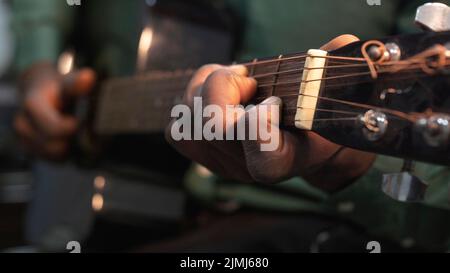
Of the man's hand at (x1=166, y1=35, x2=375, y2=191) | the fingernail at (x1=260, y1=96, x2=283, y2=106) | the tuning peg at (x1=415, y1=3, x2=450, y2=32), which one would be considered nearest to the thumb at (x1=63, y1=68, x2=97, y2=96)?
the man's hand at (x1=166, y1=35, x2=375, y2=191)

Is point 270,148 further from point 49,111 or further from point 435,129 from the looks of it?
point 49,111

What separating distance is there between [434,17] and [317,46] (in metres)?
0.13

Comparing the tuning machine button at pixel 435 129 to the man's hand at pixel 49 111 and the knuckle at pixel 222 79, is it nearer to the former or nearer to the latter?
the knuckle at pixel 222 79

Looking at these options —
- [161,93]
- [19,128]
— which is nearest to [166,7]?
[161,93]

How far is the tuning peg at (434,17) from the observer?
391 mm

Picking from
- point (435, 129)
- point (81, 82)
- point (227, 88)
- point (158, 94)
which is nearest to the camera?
point (435, 129)

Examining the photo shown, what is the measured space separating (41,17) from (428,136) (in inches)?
41.5

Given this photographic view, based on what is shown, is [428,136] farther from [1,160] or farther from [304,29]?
[1,160]

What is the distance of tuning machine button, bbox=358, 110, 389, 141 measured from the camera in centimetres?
40

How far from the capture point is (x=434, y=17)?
0.39 m

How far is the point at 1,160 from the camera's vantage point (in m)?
1.24

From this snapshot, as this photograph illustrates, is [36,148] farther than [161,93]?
Yes

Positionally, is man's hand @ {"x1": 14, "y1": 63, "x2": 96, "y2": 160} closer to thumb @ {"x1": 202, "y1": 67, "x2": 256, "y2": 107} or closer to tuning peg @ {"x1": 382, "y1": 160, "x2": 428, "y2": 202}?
thumb @ {"x1": 202, "y1": 67, "x2": 256, "y2": 107}

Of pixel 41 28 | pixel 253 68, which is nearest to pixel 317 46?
pixel 253 68
